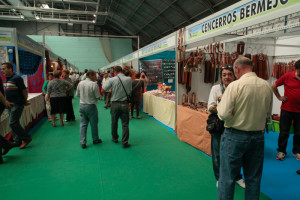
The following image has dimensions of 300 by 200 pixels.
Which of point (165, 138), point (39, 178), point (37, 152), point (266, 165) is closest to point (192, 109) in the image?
point (165, 138)

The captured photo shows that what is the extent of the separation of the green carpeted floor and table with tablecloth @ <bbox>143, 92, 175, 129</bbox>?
88 centimetres

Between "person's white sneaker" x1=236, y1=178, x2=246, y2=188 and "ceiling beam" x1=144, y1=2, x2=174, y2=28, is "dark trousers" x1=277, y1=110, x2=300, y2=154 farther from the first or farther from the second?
"ceiling beam" x1=144, y1=2, x2=174, y2=28

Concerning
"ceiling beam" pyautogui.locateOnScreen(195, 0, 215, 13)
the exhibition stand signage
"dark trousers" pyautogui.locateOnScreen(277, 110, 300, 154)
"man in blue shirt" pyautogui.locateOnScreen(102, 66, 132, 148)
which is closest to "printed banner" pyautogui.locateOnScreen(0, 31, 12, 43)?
"man in blue shirt" pyautogui.locateOnScreen(102, 66, 132, 148)

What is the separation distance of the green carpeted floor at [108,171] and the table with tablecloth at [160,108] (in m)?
0.88

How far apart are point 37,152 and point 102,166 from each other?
1450 millimetres

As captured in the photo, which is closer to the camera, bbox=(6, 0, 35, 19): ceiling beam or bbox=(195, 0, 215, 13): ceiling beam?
bbox=(195, 0, 215, 13): ceiling beam

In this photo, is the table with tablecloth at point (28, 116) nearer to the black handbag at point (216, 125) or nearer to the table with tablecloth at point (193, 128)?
the table with tablecloth at point (193, 128)

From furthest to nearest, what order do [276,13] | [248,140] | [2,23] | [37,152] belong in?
[2,23] → [37,152] → [276,13] → [248,140]

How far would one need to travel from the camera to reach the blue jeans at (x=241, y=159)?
63.1 inches

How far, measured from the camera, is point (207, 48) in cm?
376

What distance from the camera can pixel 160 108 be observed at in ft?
19.0

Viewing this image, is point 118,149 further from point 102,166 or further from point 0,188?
point 0,188

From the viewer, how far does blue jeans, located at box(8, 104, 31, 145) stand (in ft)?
11.1

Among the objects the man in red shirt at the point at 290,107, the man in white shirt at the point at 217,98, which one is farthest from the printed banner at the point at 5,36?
the man in red shirt at the point at 290,107
